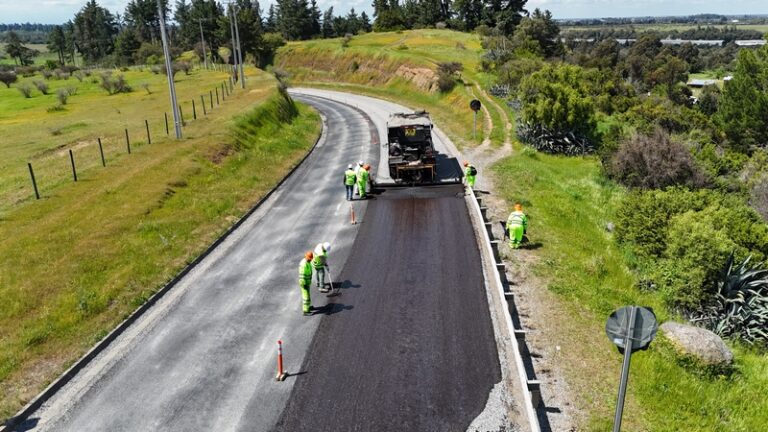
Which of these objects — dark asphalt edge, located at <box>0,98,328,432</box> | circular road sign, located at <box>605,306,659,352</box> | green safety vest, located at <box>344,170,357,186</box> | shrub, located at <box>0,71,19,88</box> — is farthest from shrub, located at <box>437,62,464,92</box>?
shrub, located at <box>0,71,19,88</box>

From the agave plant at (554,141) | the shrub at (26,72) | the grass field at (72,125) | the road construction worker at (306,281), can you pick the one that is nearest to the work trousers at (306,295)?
the road construction worker at (306,281)

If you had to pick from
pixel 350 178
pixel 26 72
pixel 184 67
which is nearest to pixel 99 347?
pixel 350 178

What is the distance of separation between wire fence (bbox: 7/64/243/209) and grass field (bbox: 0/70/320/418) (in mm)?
303

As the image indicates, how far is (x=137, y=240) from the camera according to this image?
809 inches

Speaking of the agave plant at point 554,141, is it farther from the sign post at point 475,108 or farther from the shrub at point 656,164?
the shrub at point 656,164

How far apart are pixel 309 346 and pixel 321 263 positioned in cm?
309

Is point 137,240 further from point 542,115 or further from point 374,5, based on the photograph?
point 374,5

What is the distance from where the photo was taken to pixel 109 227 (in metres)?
21.1

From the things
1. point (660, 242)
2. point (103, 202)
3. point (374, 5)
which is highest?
point (374, 5)

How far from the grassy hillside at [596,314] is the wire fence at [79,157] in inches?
865

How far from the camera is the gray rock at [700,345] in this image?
12.9 m

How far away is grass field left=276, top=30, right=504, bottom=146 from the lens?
49500 millimetres

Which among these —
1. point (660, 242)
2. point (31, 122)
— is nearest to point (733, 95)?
point (660, 242)

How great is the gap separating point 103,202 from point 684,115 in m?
55.6
